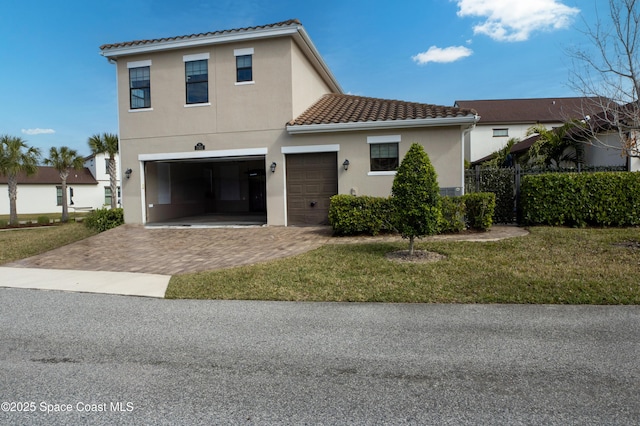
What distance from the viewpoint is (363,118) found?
13727 mm

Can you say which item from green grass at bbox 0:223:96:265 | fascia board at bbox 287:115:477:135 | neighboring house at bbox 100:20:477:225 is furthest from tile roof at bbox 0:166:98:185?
fascia board at bbox 287:115:477:135

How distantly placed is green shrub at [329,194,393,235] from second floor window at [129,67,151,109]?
8.99 meters

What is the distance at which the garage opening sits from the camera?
53.6 feet

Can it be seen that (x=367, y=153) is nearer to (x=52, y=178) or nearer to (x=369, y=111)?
(x=369, y=111)

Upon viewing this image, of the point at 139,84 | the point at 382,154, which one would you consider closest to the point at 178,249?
the point at 382,154

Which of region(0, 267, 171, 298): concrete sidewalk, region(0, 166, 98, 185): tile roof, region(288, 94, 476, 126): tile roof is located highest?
region(288, 94, 476, 126): tile roof

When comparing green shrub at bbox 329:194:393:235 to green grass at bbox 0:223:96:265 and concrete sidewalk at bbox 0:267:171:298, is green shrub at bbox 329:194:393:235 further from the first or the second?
green grass at bbox 0:223:96:265

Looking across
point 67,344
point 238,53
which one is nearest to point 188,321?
point 67,344

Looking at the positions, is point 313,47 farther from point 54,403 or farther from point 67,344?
point 54,403

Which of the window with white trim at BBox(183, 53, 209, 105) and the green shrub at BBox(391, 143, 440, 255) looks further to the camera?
the window with white trim at BBox(183, 53, 209, 105)

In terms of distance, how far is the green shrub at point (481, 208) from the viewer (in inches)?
456

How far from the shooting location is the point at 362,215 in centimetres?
1164

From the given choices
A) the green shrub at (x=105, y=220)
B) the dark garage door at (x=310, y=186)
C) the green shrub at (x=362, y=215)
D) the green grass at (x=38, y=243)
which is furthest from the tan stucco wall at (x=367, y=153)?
the green grass at (x=38, y=243)

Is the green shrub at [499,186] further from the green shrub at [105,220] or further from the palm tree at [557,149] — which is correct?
the green shrub at [105,220]
